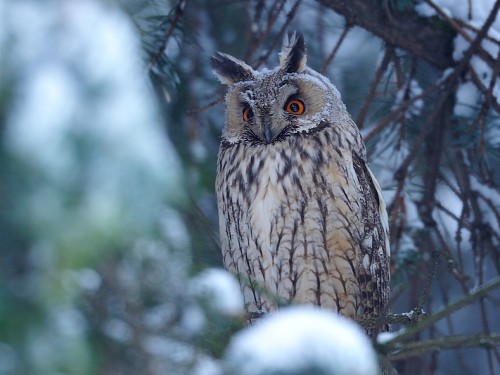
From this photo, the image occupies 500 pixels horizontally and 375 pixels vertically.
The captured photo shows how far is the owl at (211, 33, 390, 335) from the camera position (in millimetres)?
2238

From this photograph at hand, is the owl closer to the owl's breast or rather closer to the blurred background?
the owl's breast

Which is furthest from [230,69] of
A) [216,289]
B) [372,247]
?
[216,289]

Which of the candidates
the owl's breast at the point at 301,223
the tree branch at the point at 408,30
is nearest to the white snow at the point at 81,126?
the owl's breast at the point at 301,223

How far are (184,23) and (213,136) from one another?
0.44 metres

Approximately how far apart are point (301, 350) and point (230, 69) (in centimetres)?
141

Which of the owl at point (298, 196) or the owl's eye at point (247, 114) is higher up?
the owl's eye at point (247, 114)

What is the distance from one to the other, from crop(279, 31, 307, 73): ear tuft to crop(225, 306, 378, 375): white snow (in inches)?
48.6

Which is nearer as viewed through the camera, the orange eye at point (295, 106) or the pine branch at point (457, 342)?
the pine branch at point (457, 342)

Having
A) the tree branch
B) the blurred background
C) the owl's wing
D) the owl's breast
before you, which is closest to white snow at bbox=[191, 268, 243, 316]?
the blurred background

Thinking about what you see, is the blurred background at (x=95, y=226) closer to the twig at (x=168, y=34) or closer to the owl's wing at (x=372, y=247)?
the twig at (x=168, y=34)

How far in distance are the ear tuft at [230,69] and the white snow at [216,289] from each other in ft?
3.45

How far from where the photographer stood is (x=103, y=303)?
1200mm

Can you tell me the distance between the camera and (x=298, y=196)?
2230 mm

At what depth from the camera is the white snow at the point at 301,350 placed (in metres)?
1.13
